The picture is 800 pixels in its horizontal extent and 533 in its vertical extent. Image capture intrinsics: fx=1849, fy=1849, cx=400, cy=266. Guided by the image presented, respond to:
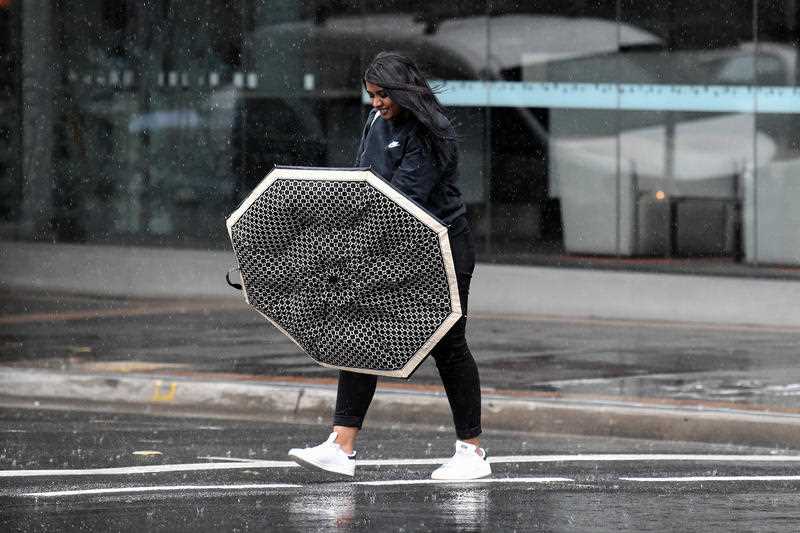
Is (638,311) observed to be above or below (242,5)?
below

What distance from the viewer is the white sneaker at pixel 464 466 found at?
7.29 metres

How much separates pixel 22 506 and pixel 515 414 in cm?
347

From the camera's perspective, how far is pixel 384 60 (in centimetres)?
704

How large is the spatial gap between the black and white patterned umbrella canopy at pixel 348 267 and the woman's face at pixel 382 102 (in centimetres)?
35

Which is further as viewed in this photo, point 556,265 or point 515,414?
point 556,265

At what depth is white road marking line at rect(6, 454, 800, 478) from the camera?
24.6 ft

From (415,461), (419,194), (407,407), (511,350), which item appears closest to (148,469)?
(415,461)

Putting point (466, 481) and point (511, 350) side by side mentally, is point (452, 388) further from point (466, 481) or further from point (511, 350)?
point (511, 350)

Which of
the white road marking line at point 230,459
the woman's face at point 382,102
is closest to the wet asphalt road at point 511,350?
the white road marking line at point 230,459

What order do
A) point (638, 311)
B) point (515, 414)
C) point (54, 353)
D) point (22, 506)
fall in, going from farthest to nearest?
point (638, 311) < point (54, 353) < point (515, 414) < point (22, 506)

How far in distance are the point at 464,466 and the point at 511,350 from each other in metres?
5.20

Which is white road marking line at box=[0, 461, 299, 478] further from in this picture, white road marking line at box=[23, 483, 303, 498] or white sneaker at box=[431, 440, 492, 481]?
white sneaker at box=[431, 440, 492, 481]

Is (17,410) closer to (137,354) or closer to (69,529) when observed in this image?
(137,354)

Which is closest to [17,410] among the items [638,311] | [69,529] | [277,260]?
[277,260]
